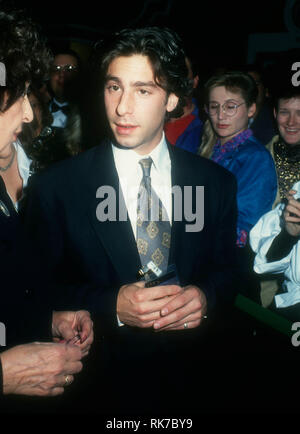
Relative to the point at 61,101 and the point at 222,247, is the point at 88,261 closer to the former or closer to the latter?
the point at 222,247

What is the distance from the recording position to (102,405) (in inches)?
66.0

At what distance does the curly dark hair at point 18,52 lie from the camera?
4.28 ft

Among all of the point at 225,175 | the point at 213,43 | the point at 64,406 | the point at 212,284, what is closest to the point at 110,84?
the point at 225,175

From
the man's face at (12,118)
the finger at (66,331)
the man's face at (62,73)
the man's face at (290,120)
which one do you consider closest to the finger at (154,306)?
the finger at (66,331)

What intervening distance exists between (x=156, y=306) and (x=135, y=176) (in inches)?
25.3

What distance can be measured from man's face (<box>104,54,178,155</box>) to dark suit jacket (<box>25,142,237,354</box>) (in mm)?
157

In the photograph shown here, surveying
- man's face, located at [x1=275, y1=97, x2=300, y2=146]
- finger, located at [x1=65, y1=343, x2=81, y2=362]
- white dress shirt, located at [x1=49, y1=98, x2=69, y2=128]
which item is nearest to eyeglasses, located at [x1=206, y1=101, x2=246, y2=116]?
man's face, located at [x1=275, y1=97, x2=300, y2=146]

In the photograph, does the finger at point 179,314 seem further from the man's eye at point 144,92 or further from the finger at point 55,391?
the man's eye at point 144,92

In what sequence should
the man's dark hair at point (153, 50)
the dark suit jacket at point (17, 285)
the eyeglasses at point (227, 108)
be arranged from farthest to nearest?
the eyeglasses at point (227, 108) → the man's dark hair at point (153, 50) → the dark suit jacket at point (17, 285)

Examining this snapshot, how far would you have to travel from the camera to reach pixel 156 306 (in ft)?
4.86

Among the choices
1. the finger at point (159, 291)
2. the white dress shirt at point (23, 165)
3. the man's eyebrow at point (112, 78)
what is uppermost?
the man's eyebrow at point (112, 78)

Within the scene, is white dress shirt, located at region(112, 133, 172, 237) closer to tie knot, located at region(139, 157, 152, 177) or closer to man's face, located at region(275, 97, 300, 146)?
tie knot, located at region(139, 157, 152, 177)

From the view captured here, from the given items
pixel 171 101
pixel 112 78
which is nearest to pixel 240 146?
pixel 171 101

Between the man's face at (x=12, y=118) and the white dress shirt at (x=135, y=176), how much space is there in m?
0.51
